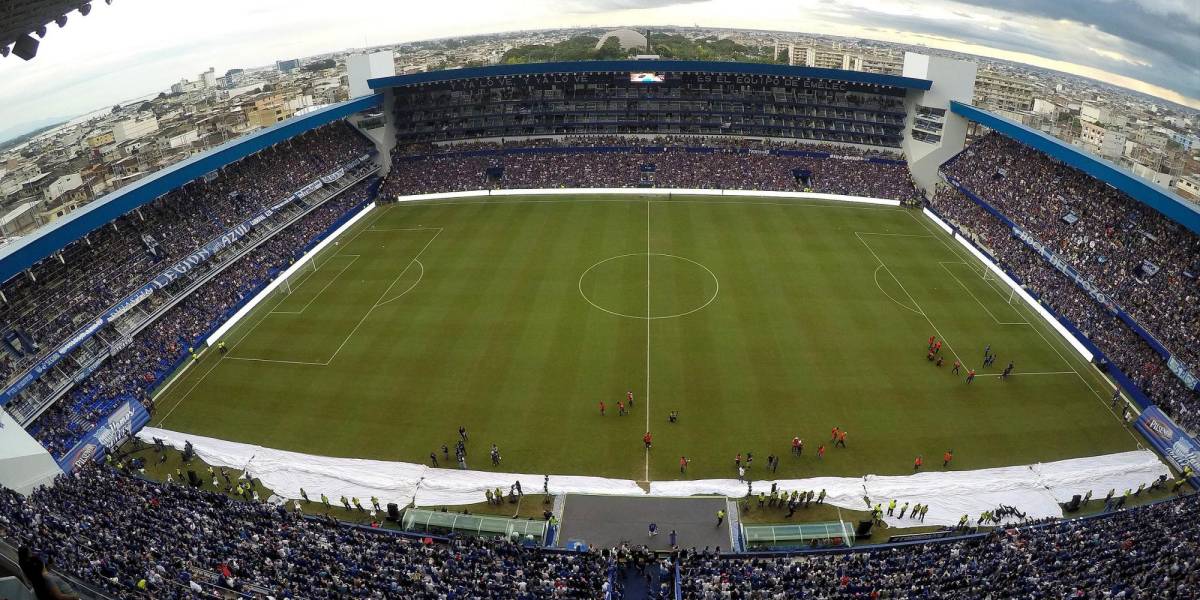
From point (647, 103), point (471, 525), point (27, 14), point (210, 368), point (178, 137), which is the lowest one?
point (471, 525)

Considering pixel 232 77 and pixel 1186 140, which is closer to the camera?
pixel 1186 140

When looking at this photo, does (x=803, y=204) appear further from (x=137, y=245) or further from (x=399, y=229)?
(x=137, y=245)

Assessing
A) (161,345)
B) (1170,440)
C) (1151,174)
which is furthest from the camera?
(1151,174)

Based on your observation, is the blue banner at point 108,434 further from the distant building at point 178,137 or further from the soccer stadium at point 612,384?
the distant building at point 178,137

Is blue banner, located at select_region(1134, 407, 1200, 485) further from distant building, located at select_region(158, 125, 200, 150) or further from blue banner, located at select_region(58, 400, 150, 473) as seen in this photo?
distant building, located at select_region(158, 125, 200, 150)

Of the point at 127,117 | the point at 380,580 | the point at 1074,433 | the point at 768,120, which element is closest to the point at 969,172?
the point at 768,120

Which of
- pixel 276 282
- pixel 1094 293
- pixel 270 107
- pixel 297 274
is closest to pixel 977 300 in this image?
pixel 1094 293

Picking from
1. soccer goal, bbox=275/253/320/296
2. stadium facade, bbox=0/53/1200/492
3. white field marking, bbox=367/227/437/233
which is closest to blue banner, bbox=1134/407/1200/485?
stadium facade, bbox=0/53/1200/492

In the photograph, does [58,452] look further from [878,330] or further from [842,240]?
[842,240]
